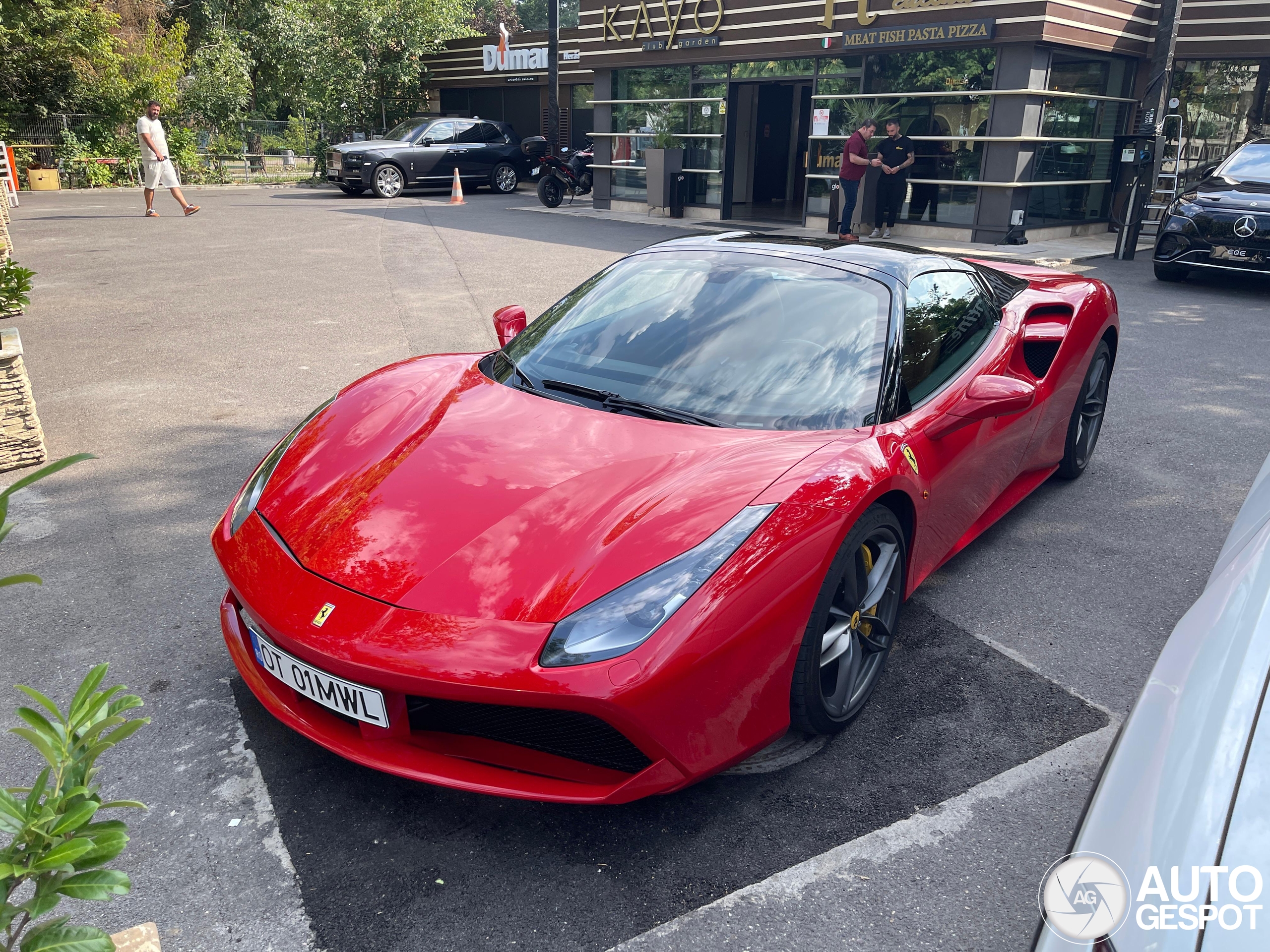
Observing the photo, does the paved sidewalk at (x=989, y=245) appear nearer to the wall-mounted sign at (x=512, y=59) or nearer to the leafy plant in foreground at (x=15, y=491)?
the leafy plant in foreground at (x=15, y=491)

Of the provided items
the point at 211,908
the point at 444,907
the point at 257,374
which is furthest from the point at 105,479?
the point at 444,907

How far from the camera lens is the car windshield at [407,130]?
2178 cm

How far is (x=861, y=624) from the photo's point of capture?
2.84m

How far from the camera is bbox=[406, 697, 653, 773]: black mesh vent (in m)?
2.19

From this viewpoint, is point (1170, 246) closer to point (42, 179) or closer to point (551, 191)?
point (551, 191)

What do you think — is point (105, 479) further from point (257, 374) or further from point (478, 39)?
point (478, 39)

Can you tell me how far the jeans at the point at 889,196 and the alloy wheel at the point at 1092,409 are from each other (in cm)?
969

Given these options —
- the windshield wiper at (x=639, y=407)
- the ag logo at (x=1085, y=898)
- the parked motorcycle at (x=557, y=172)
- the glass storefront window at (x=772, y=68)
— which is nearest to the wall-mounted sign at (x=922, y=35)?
the glass storefront window at (x=772, y=68)

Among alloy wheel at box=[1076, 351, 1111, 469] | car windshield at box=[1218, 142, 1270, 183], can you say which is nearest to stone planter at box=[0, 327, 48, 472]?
alloy wheel at box=[1076, 351, 1111, 469]

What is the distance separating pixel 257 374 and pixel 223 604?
426 centimetres

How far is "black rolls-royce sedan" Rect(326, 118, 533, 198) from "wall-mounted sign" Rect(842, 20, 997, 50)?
10.0 metres

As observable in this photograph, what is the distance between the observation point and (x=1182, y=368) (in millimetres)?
7184

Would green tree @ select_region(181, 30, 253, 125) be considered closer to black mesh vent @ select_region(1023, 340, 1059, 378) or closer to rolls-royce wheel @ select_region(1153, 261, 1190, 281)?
rolls-royce wheel @ select_region(1153, 261, 1190, 281)

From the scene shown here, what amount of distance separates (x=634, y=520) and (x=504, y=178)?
74.1 ft
